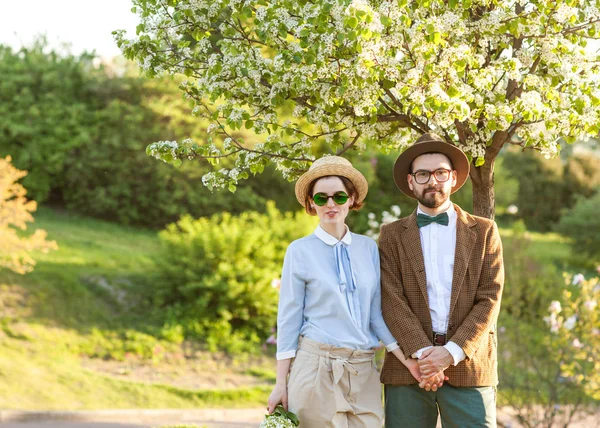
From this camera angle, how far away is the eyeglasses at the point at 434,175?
301cm

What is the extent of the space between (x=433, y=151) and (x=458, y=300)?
0.65 m

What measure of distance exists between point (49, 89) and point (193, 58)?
1252 cm

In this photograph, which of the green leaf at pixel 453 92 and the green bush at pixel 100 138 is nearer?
the green leaf at pixel 453 92

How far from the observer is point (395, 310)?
9.54 ft

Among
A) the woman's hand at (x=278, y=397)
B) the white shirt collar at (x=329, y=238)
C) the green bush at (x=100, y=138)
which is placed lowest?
the woman's hand at (x=278, y=397)

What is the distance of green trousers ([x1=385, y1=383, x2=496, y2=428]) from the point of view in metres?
2.92

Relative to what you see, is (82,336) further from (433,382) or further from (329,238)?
(433,382)

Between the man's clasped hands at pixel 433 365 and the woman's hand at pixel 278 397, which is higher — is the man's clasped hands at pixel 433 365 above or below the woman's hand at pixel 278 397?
above

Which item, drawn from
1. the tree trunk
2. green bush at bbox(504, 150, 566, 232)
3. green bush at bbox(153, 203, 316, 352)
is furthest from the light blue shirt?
green bush at bbox(504, 150, 566, 232)

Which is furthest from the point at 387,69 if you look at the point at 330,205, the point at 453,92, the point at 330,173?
the point at 330,205

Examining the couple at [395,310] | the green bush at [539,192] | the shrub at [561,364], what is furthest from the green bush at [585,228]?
the couple at [395,310]

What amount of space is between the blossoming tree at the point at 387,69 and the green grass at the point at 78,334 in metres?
4.72

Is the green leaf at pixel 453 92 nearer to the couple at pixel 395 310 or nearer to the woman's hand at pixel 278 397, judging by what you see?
the couple at pixel 395 310

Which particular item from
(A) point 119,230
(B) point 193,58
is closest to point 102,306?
(A) point 119,230
